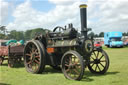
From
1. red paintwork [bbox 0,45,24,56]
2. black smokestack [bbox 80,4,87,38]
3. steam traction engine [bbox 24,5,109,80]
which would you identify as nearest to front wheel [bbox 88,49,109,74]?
steam traction engine [bbox 24,5,109,80]

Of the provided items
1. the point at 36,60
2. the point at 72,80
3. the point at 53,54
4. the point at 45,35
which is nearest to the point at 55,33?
the point at 45,35

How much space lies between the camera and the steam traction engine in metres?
5.88

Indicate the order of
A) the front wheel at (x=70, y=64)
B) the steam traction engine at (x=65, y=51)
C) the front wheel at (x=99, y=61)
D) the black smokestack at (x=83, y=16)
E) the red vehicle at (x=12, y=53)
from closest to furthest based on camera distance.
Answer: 1. the front wheel at (x=70, y=64)
2. the steam traction engine at (x=65, y=51)
3. the front wheel at (x=99, y=61)
4. the black smokestack at (x=83, y=16)
5. the red vehicle at (x=12, y=53)

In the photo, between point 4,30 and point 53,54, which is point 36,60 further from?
point 4,30

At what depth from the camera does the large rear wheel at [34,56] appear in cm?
669

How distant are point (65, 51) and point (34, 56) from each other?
1518 millimetres

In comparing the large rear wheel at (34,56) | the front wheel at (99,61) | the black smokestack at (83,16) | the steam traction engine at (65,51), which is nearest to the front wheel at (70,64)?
the steam traction engine at (65,51)

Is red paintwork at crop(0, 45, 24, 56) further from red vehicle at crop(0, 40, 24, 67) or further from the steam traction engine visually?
the steam traction engine

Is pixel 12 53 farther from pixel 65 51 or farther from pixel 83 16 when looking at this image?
pixel 83 16

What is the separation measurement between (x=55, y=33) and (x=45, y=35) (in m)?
0.45

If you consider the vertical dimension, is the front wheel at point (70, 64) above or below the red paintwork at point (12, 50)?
below

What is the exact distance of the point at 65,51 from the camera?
21.3ft

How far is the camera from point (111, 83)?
5105 mm

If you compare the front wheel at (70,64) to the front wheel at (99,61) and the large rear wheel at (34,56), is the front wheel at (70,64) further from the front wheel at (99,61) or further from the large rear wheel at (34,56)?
the large rear wheel at (34,56)
